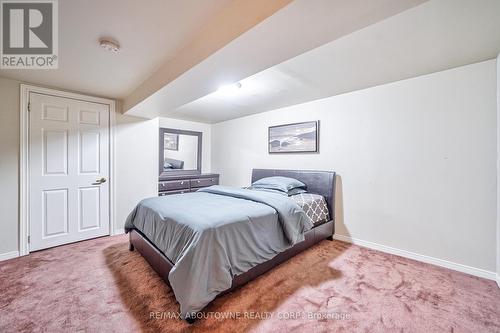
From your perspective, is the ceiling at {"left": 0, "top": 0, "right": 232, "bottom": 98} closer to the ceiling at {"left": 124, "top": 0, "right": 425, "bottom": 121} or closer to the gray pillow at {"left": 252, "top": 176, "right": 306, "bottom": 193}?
the ceiling at {"left": 124, "top": 0, "right": 425, "bottom": 121}

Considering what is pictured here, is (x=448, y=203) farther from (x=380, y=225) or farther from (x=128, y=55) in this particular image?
(x=128, y=55)

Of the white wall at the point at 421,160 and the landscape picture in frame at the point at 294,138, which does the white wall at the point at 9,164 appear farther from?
the white wall at the point at 421,160

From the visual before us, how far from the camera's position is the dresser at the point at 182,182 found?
3.93 m

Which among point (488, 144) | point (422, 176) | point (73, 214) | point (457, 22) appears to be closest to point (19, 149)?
point (73, 214)

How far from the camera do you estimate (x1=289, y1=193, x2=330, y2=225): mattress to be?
2611mm

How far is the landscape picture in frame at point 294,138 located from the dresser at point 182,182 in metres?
1.69

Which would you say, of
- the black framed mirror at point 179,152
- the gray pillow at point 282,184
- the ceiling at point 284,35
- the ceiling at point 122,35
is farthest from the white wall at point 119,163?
the gray pillow at point 282,184

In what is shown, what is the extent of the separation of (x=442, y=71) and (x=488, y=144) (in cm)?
90

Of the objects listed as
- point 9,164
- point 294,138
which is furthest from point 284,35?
point 9,164

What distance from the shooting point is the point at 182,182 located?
4.23m

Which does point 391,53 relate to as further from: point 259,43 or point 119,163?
point 119,163

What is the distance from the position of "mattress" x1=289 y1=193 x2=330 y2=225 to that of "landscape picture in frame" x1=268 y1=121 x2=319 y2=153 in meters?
0.85

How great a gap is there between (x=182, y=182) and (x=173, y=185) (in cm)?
21

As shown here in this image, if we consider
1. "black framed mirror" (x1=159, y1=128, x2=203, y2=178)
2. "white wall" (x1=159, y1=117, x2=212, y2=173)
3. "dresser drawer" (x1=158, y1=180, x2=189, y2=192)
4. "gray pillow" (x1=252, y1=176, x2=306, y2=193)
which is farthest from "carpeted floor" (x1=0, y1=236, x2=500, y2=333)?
"white wall" (x1=159, y1=117, x2=212, y2=173)
